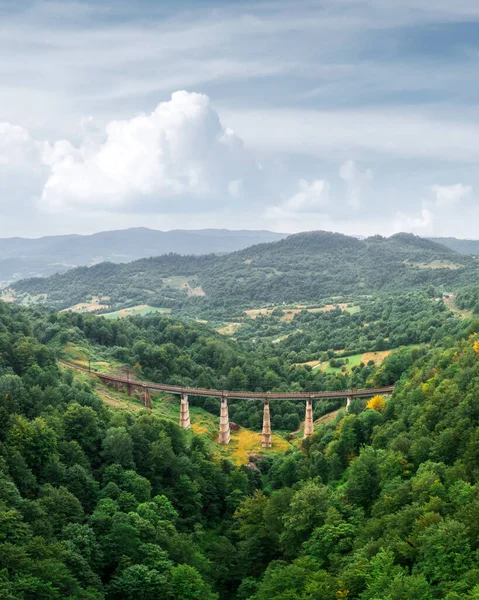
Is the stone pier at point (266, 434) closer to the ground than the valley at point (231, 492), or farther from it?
closer to the ground

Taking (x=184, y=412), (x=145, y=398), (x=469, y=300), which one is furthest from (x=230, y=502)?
(x=469, y=300)

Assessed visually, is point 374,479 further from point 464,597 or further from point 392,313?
point 392,313

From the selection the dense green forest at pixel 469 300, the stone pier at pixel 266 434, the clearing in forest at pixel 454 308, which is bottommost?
the stone pier at pixel 266 434

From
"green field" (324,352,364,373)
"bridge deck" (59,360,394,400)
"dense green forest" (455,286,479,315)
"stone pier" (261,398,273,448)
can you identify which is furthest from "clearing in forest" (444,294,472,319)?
"stone pier" (261,398,273,448)

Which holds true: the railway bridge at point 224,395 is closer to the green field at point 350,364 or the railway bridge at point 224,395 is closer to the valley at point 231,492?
the valley at point 231,492

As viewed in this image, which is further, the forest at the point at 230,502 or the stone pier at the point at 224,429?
the stone pier at the point at 224,429

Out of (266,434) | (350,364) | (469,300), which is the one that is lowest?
(266,434)

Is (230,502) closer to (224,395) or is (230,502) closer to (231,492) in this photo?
(231,492)

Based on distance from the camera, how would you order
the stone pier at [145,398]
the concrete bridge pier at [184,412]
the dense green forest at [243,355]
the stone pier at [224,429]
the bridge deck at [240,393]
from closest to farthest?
the stone pier at [224,429] < the concrete bridge pier at [184,412] < the stone pier at [145,398] < the bridge deck at [240,393] < the dense green forest at [243,355]

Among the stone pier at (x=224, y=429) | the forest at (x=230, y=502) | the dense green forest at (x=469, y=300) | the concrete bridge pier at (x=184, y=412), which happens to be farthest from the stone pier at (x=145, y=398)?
the dense green forest at (x=469, y=300)
